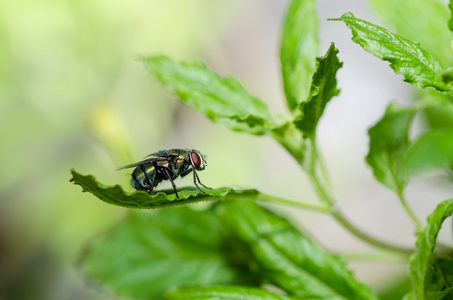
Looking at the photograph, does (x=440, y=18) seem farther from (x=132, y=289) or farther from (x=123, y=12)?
(x=123, y=12)

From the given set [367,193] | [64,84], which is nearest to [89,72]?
[64,84]

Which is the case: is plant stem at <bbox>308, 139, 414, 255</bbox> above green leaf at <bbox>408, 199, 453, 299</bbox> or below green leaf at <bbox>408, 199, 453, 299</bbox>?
above

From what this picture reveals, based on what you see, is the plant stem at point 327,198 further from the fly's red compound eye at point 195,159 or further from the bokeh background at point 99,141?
the bokeh background at point 99,141

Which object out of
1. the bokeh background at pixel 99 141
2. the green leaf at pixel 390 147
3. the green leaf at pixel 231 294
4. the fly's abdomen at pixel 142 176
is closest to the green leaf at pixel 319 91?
the green leaf at pixel 390 147

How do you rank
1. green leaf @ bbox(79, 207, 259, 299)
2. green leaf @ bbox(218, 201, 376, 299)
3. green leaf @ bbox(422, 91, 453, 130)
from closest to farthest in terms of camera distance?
green leaf @ bbox(218, 201, 376, 299) → green leaf @ bbox(422, 91, 453, 130) → green leaf @ bbox(79, 207, 259, 299)

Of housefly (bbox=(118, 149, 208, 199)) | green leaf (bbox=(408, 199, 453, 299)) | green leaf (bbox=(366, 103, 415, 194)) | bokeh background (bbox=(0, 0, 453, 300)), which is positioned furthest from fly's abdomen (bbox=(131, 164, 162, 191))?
bokeh background (bbox=(0, 0, 453, 300))

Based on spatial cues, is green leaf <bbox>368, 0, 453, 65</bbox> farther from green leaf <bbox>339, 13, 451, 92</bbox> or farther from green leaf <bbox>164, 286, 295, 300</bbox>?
green leaf <bbox>164, 286, 295, 300</bbox>

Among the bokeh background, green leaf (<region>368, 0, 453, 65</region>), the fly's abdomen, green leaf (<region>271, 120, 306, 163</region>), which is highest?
the bokeh background
